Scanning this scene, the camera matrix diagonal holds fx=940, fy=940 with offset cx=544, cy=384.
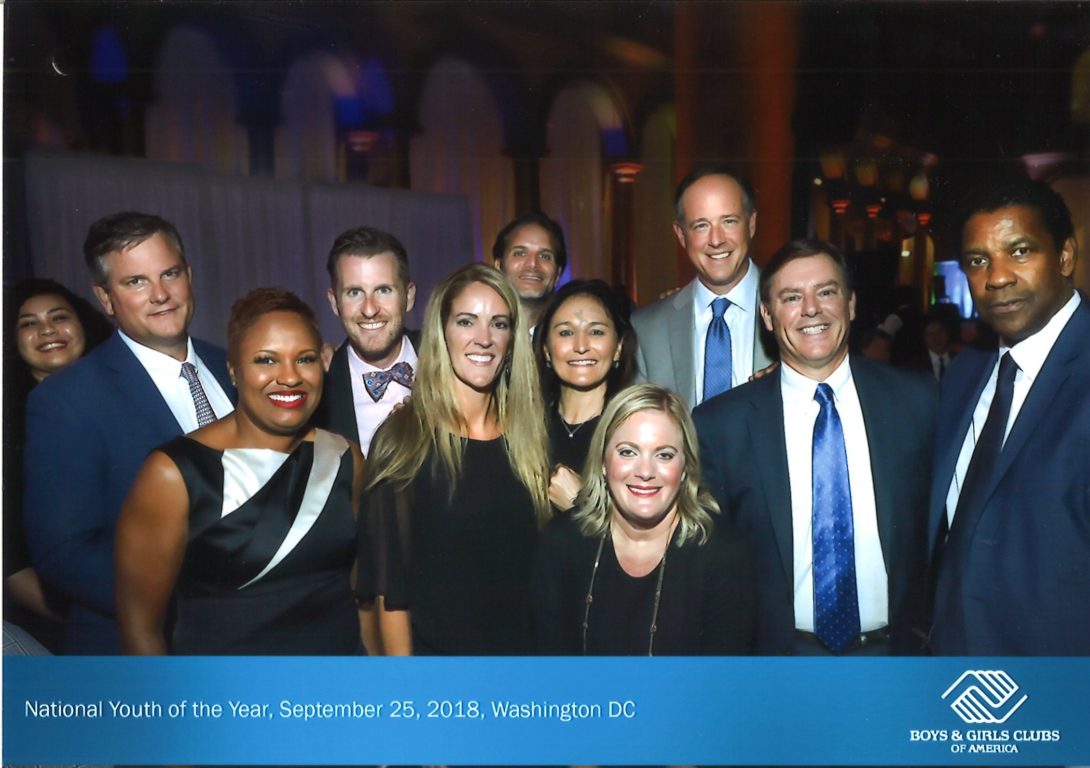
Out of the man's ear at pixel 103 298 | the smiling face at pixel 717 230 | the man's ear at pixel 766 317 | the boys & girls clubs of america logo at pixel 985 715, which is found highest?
the smiling face at pixel 717 230

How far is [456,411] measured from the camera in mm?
2812

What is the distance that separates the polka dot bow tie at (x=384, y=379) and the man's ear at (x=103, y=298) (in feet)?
2.64

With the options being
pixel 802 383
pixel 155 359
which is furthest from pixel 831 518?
pixel 155 359

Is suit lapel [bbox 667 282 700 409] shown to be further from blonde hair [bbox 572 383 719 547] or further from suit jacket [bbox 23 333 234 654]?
suit jacket [bbox 23 333 234 654]

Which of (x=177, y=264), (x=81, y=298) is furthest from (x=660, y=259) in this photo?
(x=81, y=298)

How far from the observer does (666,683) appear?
110 inches

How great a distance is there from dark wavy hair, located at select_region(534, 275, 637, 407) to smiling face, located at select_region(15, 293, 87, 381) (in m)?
1.40

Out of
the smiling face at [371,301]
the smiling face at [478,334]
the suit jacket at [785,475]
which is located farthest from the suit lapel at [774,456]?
the smiling face at [371,301]

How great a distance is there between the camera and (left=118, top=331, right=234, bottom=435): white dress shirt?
2.86 meters

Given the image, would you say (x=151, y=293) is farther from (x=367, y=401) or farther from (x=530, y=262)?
(x=530, y=262)

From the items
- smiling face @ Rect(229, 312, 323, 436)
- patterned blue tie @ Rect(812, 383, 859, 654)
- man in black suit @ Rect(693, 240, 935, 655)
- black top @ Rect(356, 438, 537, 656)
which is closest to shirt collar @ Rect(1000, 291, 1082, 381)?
man in black suit @ Rect(693, 240, 935, 655)

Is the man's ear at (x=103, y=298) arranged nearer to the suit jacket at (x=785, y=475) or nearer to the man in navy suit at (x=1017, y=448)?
the suit jacket at (x=785, y=475)

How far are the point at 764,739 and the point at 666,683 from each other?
1.14 feet

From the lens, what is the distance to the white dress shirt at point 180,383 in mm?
2859
